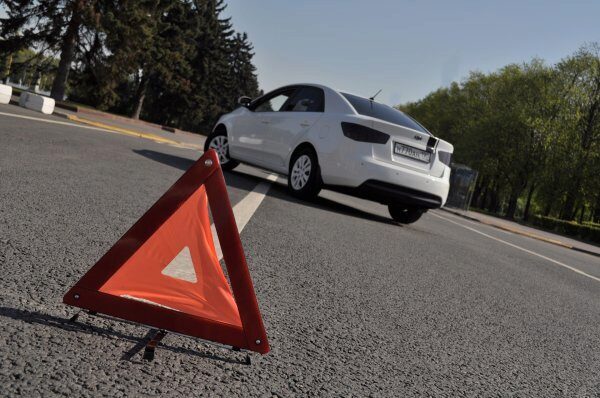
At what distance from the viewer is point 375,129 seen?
27.1 feet

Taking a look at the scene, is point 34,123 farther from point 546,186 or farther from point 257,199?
point 546,186

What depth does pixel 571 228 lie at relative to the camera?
117 feet

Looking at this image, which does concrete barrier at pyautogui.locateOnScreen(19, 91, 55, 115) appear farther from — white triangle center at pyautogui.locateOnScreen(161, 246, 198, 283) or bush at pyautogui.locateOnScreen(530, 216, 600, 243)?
bush at pyautogui.locateOnScreen(530, 216, 600, 243)

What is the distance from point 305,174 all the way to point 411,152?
5.10ft

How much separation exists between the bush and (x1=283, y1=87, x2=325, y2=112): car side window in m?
27.9

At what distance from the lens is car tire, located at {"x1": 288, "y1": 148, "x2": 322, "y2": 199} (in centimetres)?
870

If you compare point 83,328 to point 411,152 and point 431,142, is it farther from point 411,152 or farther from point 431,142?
point 431,142

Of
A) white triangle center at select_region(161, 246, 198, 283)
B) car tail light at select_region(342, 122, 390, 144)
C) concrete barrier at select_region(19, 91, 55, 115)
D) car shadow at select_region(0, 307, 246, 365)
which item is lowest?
car shadow at select_region(0, 307, 246, 365)

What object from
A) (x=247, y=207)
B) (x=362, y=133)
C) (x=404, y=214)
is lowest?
(x=247, y=207)

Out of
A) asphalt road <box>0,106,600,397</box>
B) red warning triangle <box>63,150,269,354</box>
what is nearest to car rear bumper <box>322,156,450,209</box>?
asphalt road <box>0,106,600,397</box>

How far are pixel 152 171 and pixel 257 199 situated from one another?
5.20 feet

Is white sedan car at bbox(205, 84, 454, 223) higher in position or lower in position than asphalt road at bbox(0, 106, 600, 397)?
higher

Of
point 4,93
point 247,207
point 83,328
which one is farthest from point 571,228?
point 83,328

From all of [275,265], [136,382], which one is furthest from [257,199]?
[136,382]
